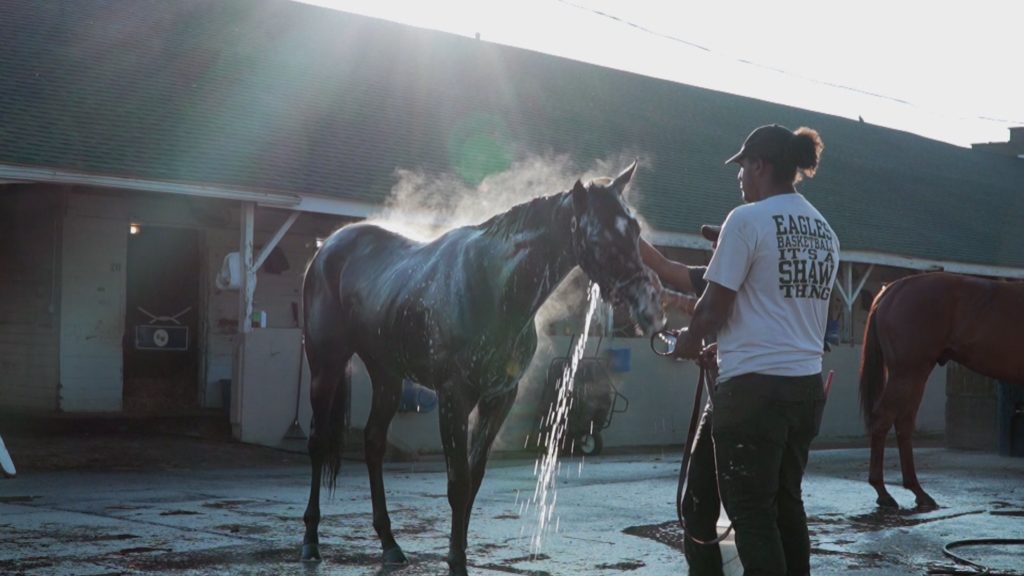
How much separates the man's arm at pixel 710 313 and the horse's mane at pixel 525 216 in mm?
1729

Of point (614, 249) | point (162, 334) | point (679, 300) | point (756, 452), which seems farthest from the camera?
point (162, 334)

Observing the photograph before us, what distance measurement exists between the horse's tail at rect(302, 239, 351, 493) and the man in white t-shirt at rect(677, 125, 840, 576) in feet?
11.1

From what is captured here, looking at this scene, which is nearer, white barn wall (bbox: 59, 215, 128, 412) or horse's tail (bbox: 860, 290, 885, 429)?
horse's tail (bbox: 860, 290, 885, 429)

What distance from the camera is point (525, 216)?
6395mm

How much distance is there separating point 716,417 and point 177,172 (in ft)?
36.1

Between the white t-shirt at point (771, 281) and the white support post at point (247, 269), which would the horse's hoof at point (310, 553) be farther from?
the white support post at point (247, 269)

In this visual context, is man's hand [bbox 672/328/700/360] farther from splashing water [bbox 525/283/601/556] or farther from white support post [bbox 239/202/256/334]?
white support post [bbox 239/202/256/334]

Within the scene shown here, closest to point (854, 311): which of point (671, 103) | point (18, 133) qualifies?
point (671, 103)

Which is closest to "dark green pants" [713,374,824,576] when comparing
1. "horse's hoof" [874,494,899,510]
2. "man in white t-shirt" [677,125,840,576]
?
"man in white t-shirt" [677,125,840,576]

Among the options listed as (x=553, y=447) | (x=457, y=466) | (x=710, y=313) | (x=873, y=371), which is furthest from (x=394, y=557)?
(x=553, y=447)

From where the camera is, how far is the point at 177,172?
14.6 metres

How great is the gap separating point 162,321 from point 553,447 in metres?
5.63

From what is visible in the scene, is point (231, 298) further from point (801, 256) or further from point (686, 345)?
point (801, 256)

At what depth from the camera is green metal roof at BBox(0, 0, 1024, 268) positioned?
15.5 meters
